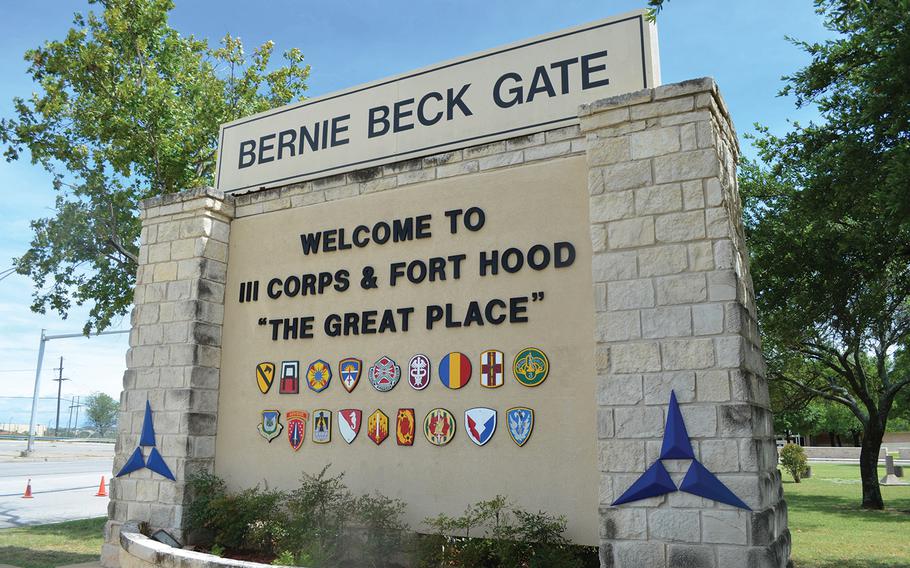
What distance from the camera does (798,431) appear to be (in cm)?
5131

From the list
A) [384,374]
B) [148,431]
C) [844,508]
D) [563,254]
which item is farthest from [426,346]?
[844,508]

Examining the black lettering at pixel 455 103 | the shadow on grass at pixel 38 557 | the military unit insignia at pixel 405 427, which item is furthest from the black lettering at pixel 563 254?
the shadow on grass at pixel 38 557

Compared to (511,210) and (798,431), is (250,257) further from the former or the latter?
(798,431)

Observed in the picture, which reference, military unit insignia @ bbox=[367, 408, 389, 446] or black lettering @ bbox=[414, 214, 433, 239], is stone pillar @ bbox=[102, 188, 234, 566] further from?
black lettering @ bbox=[414, 214, 433, 239]

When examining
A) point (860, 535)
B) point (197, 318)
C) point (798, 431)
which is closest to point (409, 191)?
point (197, 318)

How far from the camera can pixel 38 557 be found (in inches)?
356

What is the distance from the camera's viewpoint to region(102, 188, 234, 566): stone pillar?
7.84 meters

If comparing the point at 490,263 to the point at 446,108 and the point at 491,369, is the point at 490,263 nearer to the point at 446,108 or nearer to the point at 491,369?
the point at 491,369

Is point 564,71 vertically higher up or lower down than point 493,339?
higher up

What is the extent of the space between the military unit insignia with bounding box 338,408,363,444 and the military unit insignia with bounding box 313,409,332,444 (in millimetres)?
145

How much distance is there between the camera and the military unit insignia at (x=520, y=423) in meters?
6.19

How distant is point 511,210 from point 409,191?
1296 mm

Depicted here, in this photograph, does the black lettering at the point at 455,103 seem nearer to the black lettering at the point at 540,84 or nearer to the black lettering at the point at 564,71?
the black lettering at the point at 540,84

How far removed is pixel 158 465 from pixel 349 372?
264 centimetres
